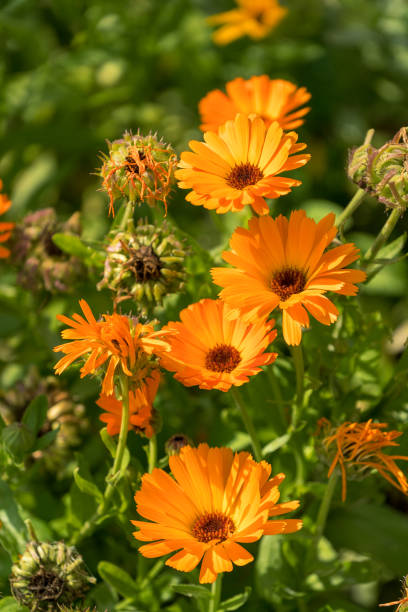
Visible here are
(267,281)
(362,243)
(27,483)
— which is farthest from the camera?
(362,243)

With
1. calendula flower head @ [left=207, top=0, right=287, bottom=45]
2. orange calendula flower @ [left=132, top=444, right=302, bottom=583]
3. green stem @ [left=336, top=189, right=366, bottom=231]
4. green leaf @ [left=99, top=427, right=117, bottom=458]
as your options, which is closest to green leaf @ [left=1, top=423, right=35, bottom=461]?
green leaf @ [left=99, top=427, right=117, bottom=458]

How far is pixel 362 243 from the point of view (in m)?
2.31

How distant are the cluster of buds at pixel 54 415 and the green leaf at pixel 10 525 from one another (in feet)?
0.38

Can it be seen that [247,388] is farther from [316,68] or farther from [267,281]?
[316,68]

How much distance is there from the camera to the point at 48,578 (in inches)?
46.1

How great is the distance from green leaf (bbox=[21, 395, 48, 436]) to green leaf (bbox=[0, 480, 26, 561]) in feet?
0.43

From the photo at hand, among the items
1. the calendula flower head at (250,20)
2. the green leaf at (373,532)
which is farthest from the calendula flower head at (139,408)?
the calendula flower head at (250,20)

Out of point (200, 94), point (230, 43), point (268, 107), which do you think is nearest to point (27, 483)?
point (268, 107)

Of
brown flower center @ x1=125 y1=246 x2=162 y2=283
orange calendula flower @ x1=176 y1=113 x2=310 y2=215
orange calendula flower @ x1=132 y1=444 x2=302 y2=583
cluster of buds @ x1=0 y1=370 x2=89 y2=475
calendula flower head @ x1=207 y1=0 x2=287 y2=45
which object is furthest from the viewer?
calendula flower head @ x1=207 y1=0 x2=287 y2=45

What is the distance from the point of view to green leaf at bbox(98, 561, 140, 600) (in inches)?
49.9

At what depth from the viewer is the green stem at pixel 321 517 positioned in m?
1.21

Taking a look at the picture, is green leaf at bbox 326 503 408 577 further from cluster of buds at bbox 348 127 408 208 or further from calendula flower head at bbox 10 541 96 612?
cluster of buds at bbox 348 127 408 208

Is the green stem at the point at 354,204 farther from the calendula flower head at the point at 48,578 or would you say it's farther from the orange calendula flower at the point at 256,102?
the calendula flower head at the point at 48,578

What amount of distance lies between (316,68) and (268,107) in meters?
1.23
